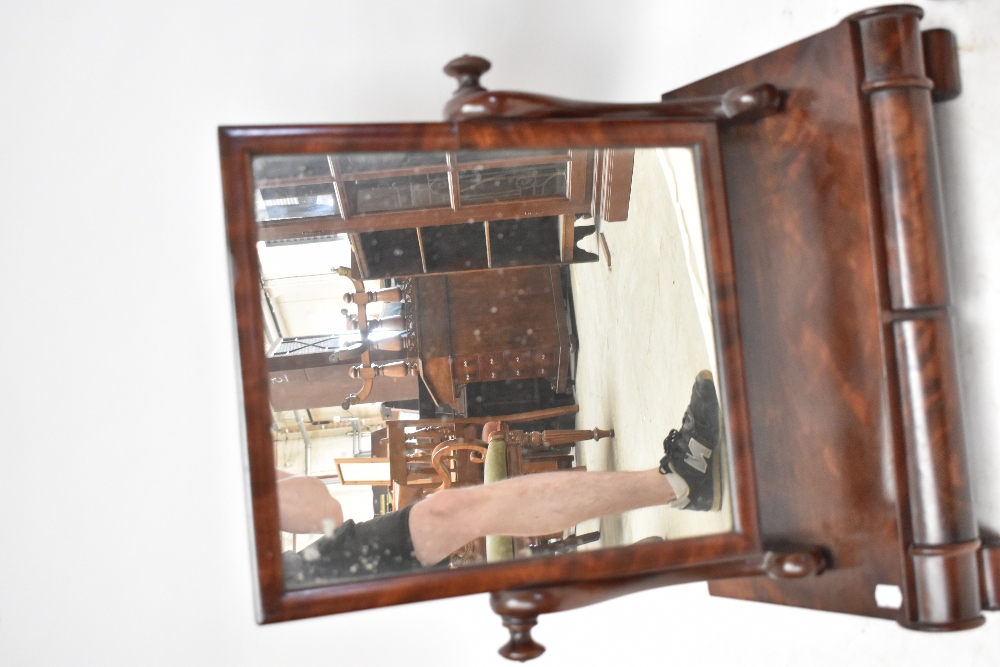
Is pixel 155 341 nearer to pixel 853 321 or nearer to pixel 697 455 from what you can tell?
pixel 697 455

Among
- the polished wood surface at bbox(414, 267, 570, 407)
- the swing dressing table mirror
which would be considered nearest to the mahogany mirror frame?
the swing dressing table mirror

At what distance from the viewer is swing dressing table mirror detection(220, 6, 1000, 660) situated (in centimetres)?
67

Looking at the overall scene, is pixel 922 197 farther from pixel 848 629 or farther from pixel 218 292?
pixel 218 292

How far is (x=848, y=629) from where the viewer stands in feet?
2.68

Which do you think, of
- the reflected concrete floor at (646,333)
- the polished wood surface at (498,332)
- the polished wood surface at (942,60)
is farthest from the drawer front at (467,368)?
the polished wood surface at (942,60)

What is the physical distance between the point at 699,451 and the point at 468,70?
40 cm

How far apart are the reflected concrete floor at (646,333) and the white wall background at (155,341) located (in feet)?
0.73

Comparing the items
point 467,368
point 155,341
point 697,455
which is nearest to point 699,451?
point 697,455

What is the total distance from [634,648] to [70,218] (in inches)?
31.3

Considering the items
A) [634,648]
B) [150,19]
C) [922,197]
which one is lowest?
[634,648]

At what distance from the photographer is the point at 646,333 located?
84 centimetres

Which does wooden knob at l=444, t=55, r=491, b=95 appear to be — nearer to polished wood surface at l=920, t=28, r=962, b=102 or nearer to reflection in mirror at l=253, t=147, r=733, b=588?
reflection in mirror at l=253, t=147, r=733, b=588

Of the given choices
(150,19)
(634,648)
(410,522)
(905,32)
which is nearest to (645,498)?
(410,522)

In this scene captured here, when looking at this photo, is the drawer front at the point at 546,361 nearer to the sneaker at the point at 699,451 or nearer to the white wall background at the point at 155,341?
the sneaker at the point at 699,451
